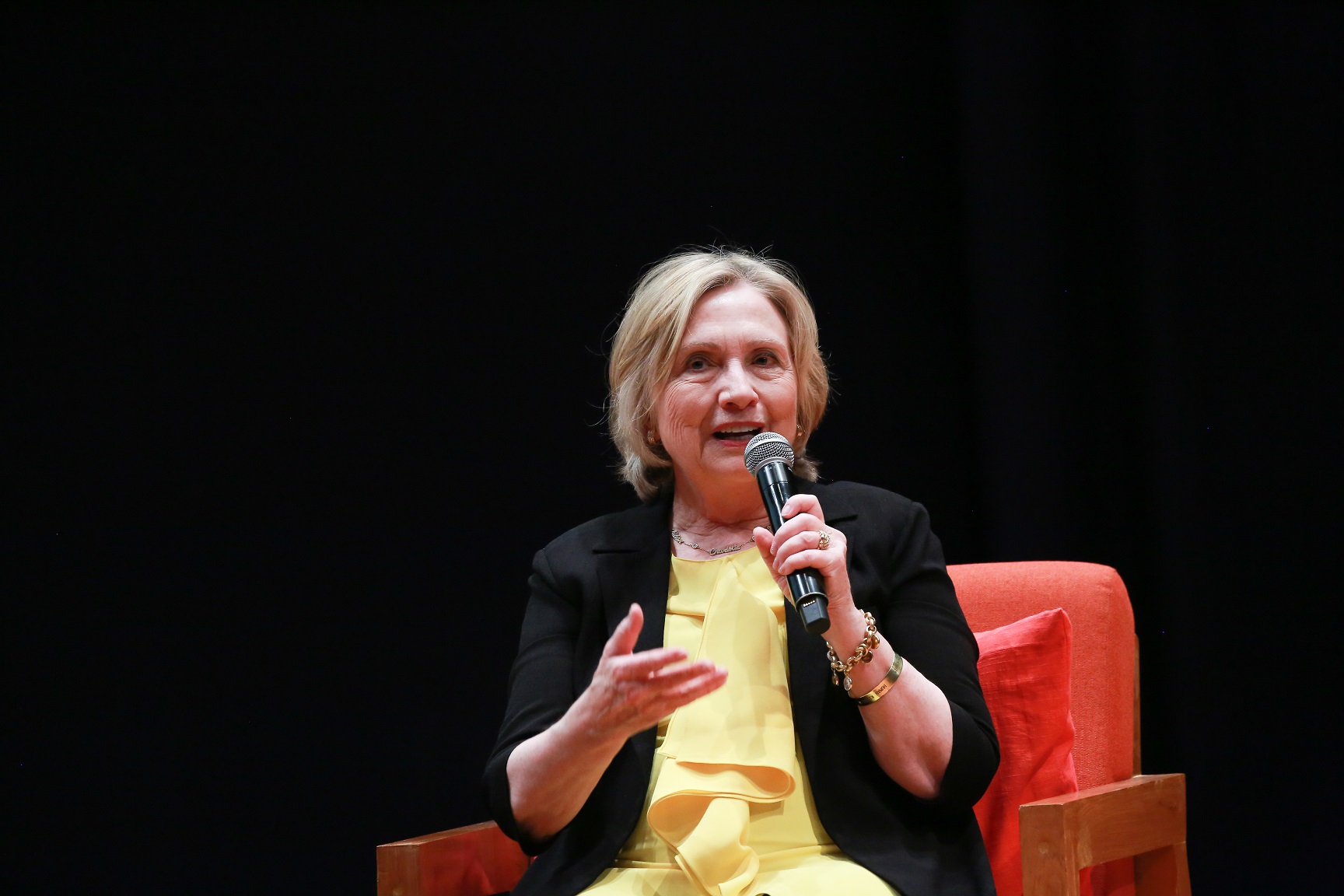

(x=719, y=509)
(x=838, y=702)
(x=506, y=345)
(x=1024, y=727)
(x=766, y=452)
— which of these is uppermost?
(x=506, y=345)

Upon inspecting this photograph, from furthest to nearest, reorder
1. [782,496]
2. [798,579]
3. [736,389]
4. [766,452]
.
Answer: [736,389] → [766,452] → [782,496] → [798,579]

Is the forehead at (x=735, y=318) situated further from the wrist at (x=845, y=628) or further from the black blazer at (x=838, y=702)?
the wrist at (x=845, y=628)

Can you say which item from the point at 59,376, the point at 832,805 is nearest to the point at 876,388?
the point at 832,805

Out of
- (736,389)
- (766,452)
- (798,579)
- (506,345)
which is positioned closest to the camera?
(798,579)

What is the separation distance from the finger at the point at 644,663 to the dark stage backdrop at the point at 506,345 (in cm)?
138

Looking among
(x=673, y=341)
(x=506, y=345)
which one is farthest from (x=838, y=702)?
(x=506, y=345)

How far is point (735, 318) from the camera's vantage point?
1.75 metres

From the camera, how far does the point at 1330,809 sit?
2166mm

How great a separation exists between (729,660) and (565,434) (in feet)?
4.07

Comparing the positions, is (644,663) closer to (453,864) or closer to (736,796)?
(736,796)

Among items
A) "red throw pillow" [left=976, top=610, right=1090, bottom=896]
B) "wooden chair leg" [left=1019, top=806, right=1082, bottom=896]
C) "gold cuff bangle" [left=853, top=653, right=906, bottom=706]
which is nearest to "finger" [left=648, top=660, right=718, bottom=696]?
"gold cuff bangle" [left=853, top=653, right=906, bottom=706]

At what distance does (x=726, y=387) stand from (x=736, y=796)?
56 cm

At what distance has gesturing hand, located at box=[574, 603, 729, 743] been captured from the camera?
131cm

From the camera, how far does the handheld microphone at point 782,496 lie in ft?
4.12
